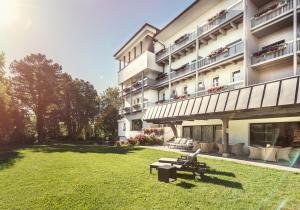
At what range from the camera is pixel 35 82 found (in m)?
33.1

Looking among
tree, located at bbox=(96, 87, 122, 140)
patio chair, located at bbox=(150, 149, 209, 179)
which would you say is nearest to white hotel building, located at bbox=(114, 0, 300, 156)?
patio chair, located at bbox=(150, 149, 209, 179)

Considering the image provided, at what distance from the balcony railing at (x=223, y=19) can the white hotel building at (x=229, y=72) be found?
97 mm

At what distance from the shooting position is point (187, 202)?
19.4ft

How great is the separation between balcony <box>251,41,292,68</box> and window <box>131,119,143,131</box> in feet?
60.0

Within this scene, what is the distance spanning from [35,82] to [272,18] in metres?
32.6

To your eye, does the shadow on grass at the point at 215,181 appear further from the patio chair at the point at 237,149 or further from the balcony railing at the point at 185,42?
the balcony railing at the point at 185,42

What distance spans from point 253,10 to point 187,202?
18.2 metres

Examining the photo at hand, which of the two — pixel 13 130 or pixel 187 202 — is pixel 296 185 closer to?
pixel 187 202

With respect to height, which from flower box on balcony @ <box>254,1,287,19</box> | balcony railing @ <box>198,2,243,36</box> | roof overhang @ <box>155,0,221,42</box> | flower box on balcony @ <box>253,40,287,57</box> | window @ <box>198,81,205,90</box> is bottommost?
window @ <box>198,81,205,90</box>

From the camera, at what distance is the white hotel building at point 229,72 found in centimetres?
1255

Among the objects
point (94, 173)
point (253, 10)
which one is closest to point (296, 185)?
→ point (94, 173)

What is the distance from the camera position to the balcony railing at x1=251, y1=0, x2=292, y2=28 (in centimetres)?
1512

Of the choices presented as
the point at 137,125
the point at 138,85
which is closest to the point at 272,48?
the point at 138,85

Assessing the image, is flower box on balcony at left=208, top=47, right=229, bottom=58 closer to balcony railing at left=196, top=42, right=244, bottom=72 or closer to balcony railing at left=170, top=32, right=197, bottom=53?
balcony railing at left=196, top=42, right=244, bottom=72
